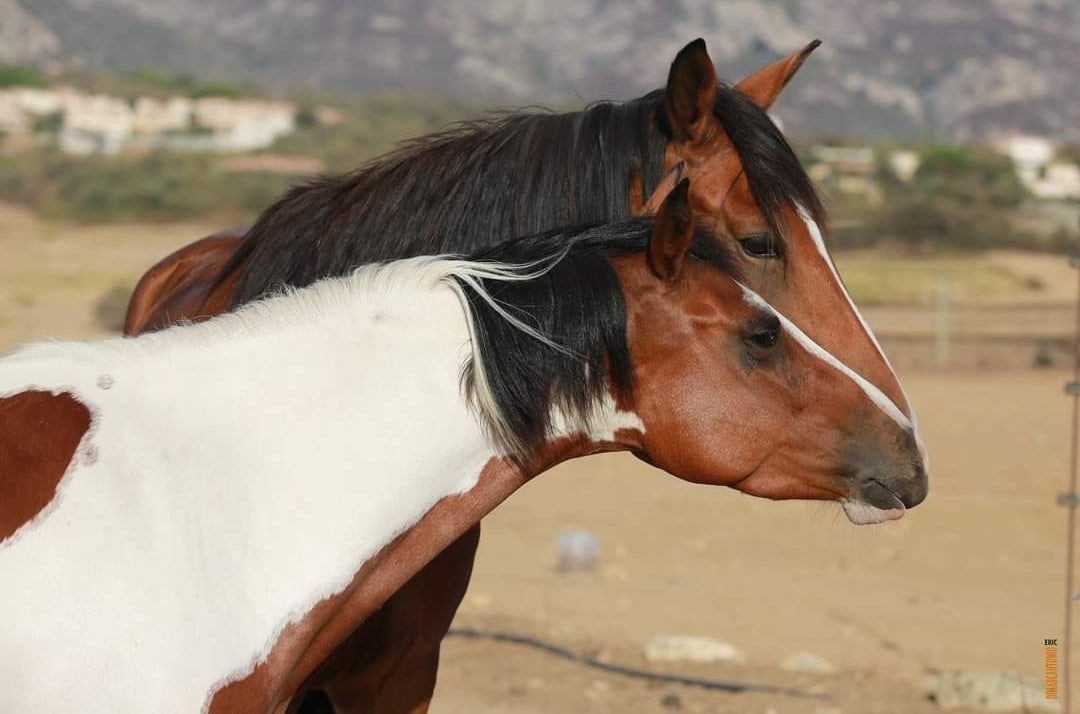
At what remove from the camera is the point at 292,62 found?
449 feet

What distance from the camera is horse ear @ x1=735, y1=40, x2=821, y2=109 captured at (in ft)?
13.1

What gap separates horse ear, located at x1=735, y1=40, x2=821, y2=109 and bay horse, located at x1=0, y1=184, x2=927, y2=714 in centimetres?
133

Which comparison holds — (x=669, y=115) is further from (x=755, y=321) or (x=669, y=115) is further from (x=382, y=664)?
(x=382, y=664)

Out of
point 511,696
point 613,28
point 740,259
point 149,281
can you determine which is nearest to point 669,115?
point 740,259

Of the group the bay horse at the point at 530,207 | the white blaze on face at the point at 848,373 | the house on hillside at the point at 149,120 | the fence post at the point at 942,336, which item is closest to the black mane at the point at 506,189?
the bay horse at the point at 530,207

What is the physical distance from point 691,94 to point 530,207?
49 centimetres

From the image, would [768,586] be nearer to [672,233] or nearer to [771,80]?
[771,80]

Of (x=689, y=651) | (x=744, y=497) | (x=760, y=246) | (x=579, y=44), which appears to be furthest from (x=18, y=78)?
(x=760, y=246)

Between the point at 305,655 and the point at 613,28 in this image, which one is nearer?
the point at 305,655

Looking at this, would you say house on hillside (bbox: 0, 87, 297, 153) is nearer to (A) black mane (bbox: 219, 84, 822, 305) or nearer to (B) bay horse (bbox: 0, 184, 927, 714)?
(A) black mane (bbox: 219, 84, 822, 305)

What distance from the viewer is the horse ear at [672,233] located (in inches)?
102

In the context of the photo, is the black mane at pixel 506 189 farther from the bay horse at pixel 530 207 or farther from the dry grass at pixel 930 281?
the dry grass at pixel 930 281

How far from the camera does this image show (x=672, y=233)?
2.60 meters

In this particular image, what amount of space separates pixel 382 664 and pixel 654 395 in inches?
50.3
